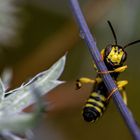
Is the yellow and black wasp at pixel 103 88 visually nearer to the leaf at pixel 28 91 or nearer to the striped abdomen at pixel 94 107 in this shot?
the striped abdomen at pixel 94 107

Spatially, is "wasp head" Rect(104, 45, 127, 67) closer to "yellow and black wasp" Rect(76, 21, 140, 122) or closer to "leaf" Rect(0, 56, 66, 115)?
"yellow and black wasp" Rect(76, 21, 140, 122)

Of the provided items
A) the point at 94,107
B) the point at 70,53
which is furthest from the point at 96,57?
the point at 70,53

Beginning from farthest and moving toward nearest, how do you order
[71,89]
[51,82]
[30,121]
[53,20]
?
[53,20] → [71,89] → [51,82] → [30,121]

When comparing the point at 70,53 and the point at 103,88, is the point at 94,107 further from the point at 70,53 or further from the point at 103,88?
the point at 70,53

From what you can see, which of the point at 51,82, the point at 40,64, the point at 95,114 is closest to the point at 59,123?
the point at 40,64

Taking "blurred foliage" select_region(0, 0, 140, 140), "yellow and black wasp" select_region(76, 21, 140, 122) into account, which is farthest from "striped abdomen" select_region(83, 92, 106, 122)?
"blurred foliage" select_region(0, 0, 140, 140)

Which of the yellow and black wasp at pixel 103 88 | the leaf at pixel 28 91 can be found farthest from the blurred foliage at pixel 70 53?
the leaf at pixel 28 91

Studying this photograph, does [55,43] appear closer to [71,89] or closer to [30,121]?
[71,89]
